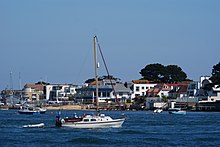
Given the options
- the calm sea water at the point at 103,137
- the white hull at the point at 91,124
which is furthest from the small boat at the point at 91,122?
Answer: the calm sea water at the point at 103,137

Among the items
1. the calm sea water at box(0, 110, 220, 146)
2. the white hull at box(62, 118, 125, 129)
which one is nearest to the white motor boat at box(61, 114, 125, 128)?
the white hull at box(62, 118, 125, 129)

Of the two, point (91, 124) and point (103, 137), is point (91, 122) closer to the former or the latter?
point (91, 124)

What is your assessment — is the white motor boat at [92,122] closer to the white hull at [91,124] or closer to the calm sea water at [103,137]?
the white hull at [91,124]

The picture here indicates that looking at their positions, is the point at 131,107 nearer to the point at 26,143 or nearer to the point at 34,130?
the point at 34,130

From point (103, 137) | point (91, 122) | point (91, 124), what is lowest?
point (103, 137)

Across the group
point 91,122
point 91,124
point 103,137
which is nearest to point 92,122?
point 91,122

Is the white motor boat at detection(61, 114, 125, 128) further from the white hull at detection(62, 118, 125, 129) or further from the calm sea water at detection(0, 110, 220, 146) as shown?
the calm sea water at detection(0, 110, 220, 146)

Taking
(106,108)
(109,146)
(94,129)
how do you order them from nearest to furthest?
(109,146)
(94,129)
(106,108)

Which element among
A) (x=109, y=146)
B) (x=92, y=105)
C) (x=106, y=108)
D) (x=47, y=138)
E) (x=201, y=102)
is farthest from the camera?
(x=92, y=105)

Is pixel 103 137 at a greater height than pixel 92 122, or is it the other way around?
pixel 92 122

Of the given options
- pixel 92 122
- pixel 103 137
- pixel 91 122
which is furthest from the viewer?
pixel 91 122

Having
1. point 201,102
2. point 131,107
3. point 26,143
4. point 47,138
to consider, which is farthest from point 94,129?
point 131,107

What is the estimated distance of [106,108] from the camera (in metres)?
183

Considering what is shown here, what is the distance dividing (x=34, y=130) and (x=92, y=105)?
11964cm
